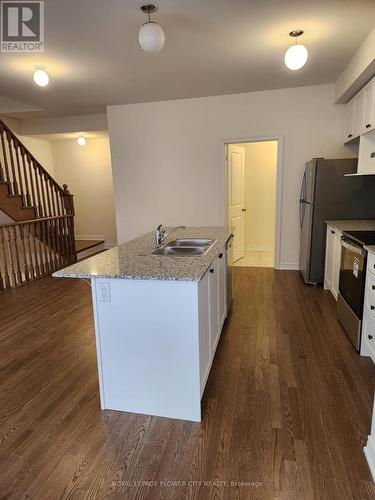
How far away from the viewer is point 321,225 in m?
3.89

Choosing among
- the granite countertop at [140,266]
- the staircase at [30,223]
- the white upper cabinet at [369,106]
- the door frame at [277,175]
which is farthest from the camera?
the door frame at [277,175]

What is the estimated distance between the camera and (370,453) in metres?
1.52

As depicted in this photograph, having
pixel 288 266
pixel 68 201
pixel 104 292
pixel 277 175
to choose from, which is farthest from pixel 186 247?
pixel 68 201

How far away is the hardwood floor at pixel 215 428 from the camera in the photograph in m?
1.45

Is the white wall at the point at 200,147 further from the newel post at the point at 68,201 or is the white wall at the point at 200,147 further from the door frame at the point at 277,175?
the newel post at the point at 68,201

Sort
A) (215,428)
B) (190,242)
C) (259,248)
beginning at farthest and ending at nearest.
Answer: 1. (259,248)
2. (190,242)
3. (215,428)

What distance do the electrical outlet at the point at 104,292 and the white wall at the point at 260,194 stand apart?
16.5ft

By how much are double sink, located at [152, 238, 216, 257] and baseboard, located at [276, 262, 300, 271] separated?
8.00 feet

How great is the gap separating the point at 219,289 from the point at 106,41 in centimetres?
252

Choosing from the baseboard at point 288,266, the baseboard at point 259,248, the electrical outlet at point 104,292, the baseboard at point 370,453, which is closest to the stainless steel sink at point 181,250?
the electrical outlet at point 104,292

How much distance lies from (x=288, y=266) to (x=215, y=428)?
3.54 m

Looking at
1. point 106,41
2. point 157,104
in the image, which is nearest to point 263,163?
point 157,104

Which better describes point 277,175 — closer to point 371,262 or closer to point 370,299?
point 371,262

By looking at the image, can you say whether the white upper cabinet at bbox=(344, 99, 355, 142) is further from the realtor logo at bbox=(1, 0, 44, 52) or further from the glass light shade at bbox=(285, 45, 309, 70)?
the realtor logo at bbox=(1, 0, 44, 52)
